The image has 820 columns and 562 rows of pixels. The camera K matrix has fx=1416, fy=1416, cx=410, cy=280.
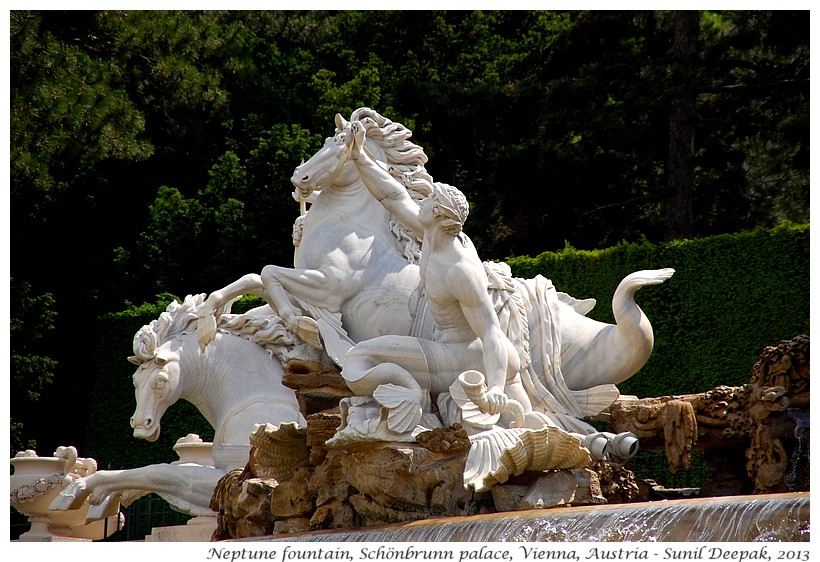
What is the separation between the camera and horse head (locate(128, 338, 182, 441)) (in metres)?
8.99

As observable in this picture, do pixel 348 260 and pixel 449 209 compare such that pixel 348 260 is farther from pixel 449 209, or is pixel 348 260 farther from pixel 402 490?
pixel 402 490

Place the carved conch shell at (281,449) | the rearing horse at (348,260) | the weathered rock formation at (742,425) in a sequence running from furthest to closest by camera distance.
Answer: the rearing horse at (348,260), the carved conch shell at (281,449), the weathered rock formation at (742,425)

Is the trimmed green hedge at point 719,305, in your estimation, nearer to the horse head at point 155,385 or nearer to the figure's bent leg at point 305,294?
the horse head at point 155,385

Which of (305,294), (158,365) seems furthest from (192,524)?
(305,294)

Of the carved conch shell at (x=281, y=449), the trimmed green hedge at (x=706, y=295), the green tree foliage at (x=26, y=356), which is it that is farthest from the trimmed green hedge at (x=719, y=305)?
the green tree foliage at (x=26, y=356)

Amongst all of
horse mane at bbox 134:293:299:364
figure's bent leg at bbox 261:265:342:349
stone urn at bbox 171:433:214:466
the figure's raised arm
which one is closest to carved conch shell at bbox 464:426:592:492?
the figure's raised arm

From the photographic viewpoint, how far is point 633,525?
5664 millimetres

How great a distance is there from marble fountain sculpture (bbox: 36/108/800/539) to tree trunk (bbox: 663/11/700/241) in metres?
7.37

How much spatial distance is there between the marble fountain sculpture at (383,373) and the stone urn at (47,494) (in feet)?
4.13

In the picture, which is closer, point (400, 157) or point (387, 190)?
point (387, 190)

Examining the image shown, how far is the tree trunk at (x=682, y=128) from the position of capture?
50.1 feet

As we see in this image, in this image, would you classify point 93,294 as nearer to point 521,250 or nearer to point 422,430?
point 521,250

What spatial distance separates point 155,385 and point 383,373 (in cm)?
254
